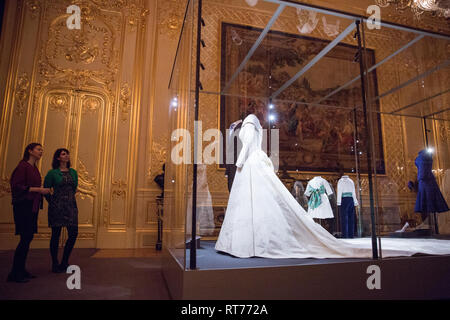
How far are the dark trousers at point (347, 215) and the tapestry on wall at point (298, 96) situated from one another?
51 cm

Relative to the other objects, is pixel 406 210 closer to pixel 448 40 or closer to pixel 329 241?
pixel 329 241

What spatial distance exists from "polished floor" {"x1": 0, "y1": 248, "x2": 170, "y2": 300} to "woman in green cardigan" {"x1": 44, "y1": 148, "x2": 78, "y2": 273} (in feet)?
1.22

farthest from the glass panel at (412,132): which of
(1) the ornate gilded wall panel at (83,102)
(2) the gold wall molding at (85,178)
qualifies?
(2) the gold wall molding at (85,178)

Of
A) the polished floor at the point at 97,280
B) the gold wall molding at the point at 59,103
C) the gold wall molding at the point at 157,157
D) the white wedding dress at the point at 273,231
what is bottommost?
the polished floor at the point at 97,280

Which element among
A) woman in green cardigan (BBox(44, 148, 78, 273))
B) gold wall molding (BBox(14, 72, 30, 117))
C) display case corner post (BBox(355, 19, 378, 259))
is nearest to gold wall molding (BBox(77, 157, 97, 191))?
gold wall molding (BBox(14, 72, 30, 117))

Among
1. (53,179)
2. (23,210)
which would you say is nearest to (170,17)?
(53,179)

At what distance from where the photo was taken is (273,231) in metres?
2.86

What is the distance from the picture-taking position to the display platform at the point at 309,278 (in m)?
2.07

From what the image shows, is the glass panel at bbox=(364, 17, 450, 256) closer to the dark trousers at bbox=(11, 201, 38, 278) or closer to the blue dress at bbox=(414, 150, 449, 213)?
the blue dress at bbox=(414, 150, 449, 213)

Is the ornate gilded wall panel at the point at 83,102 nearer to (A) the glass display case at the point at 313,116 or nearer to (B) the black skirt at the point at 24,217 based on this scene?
(A) the glass display case at the point at 313,116

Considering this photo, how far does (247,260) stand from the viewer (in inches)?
101

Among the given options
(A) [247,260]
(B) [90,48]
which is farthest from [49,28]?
(A) [247,260]

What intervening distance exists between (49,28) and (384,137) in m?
6.83

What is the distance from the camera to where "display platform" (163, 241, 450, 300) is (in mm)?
2070
